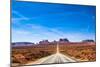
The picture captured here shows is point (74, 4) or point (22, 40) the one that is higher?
point (74, 4)

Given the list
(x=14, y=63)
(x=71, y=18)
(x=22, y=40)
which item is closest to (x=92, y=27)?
(x=71, y=18)

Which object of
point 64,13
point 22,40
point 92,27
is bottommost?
point 22,40

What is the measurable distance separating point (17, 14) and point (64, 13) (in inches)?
26.6

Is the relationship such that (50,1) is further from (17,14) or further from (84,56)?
(84,56)

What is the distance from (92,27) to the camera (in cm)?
290

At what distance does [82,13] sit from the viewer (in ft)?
9.35

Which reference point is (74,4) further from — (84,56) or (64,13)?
(84,56)

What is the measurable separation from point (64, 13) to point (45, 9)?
29cm

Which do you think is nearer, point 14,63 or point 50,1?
point 14,63

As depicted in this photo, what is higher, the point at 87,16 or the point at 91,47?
the point at 87,16

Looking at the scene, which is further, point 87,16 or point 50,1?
point 87,16

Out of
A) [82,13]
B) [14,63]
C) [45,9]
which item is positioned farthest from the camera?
[82,13]

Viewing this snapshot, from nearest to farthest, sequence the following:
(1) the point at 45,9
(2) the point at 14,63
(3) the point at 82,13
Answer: (2) the point at 14,63 → (1) the point at 45,9 → (3) the point at 82,13

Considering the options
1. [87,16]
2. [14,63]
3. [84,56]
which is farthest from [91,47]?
[14,63]
